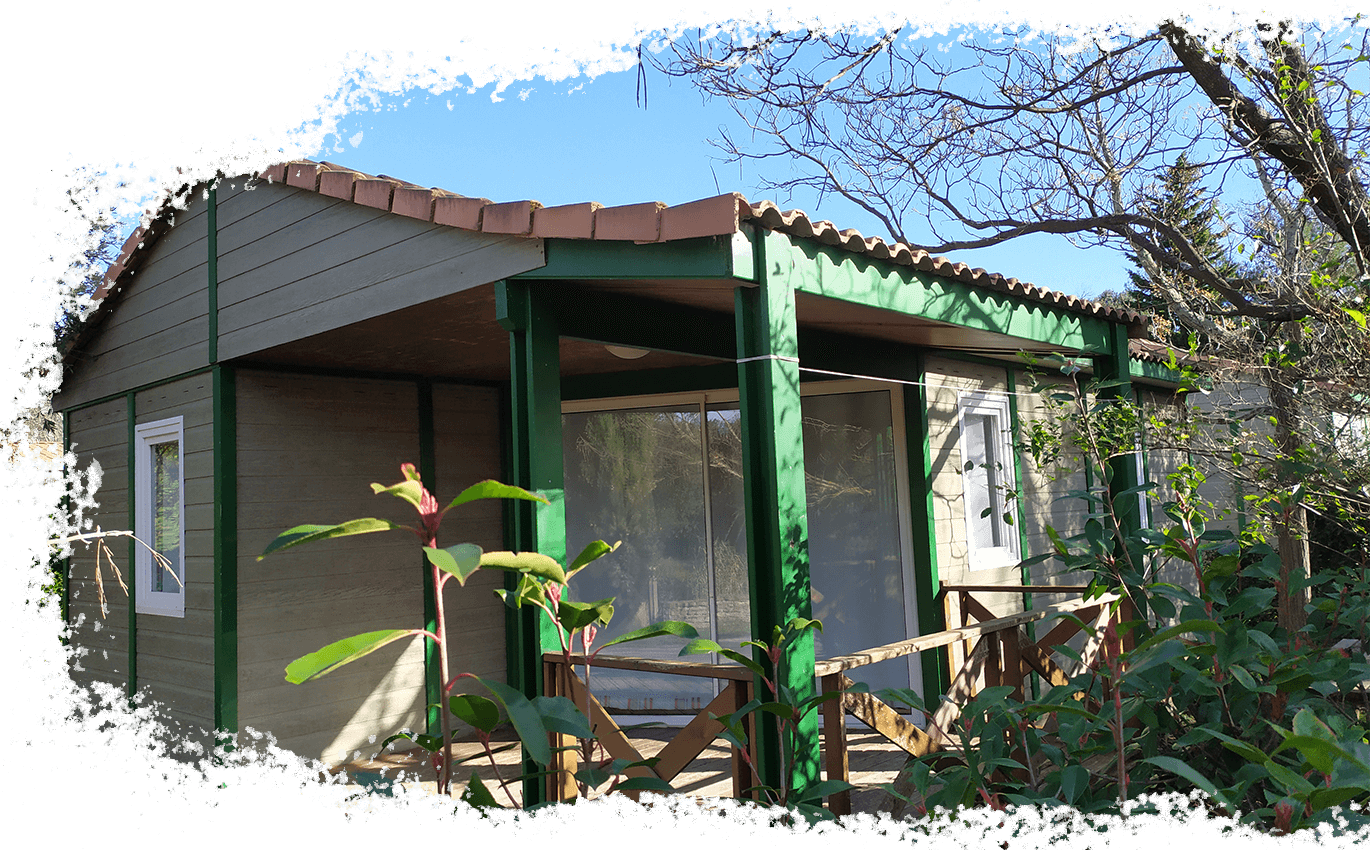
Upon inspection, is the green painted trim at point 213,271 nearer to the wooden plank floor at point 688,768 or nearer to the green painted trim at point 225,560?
the green painted trim at point 225,560

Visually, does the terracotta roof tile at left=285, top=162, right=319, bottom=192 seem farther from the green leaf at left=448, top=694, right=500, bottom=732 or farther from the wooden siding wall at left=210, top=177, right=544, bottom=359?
the green leaf at left=448, top=694, right=500, bottom=732

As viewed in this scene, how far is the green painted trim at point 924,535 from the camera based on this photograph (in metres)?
6.29

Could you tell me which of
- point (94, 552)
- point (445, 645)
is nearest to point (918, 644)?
point (445, 645)

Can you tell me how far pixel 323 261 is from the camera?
5051 millimetres

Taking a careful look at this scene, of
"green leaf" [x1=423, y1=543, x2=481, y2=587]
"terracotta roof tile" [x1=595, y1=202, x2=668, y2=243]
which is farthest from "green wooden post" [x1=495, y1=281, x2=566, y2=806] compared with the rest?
"green leaf" [x1=423, y1=543, x2=481, y2=587]

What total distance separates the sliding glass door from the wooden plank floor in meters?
0.44

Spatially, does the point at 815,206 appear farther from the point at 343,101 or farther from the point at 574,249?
the point at 343,101

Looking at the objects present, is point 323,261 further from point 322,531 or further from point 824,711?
point 322,531

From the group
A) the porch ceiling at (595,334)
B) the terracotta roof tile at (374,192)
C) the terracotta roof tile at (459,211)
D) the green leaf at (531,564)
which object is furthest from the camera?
the terracotta roof tile at (374,192)

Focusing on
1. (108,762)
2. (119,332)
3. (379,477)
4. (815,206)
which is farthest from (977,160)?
(108,762)

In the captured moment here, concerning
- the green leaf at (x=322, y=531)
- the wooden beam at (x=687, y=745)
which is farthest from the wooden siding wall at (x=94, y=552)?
the green leaf at (x=322, y=531)

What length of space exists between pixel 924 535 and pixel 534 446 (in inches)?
133

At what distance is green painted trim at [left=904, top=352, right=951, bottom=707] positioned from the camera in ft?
20.6

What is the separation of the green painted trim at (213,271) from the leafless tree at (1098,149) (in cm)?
319
